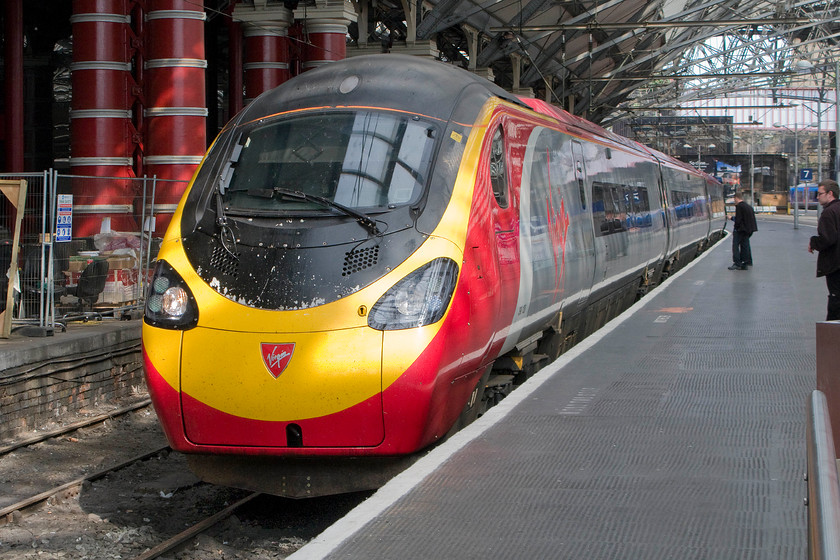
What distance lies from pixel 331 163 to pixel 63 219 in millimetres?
5279

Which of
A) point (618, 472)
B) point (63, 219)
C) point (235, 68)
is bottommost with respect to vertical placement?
point (618, 472)

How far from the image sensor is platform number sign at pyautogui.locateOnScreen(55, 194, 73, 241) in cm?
1072

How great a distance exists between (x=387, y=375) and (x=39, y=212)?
670 cm

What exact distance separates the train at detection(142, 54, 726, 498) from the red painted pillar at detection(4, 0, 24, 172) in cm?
1379

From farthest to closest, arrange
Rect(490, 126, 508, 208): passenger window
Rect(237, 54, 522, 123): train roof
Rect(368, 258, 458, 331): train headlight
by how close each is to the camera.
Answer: Rect(490, 126, 508, 208): passenger window < Rect(237, 54, 522, 123): train roof < Rect(368, 258, 458, 331): train headlight

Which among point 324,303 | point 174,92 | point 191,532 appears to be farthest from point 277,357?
point 174,92

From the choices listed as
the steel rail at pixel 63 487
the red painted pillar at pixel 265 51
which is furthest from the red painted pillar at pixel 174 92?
the steel rail at pixel 63 487

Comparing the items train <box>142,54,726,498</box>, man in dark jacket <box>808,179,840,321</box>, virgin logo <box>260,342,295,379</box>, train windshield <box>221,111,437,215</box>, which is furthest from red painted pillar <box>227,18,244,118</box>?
virgin logo <box>260,342,295,379</box>

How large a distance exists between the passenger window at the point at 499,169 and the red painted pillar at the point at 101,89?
30.1ft

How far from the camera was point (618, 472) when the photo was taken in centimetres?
496

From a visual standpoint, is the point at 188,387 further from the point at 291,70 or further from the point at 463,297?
the point at 291,70

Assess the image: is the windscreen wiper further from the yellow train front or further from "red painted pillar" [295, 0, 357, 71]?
"red painted pillar" [295, 0, 357, 71]

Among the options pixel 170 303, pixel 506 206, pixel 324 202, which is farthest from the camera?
pixel 506 206

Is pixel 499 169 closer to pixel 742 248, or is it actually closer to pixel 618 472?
pixel 618 472
